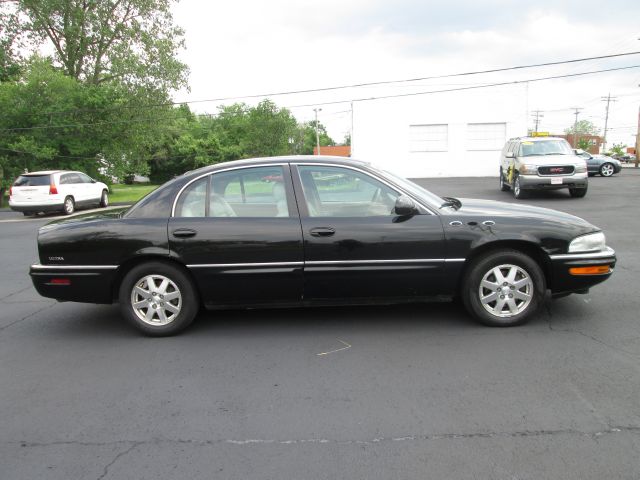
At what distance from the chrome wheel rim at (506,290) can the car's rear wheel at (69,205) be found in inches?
679

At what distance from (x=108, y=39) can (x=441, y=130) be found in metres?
21.5

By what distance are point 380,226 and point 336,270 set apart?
0.55 m

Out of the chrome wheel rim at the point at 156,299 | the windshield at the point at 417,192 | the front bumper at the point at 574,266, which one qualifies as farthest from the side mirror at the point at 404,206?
the chrome wheel rim at the point at 156,299

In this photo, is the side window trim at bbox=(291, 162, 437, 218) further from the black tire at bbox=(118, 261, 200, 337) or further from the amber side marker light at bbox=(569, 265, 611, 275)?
the amber side marker light at bbox=(569, 265, 611, 275)

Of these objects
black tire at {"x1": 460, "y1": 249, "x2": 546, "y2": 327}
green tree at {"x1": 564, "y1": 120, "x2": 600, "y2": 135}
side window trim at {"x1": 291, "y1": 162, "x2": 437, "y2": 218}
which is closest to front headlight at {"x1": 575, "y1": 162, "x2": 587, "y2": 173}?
black tire at {"x1": 460, "y1": 249, "x2": 546, "y2": 327}

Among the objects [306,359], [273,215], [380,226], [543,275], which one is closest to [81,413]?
[306,359]

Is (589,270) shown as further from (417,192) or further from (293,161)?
(293,161)

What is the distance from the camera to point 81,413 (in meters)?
3.29

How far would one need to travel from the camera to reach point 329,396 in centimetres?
339

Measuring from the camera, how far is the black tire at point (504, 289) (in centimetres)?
445

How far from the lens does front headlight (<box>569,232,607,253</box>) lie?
450 cm

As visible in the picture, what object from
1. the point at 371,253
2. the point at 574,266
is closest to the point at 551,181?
the point at 574,266

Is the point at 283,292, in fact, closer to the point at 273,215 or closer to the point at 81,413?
the point at 273,215

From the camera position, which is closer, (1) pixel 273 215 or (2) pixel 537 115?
(1) pixel 273 215
